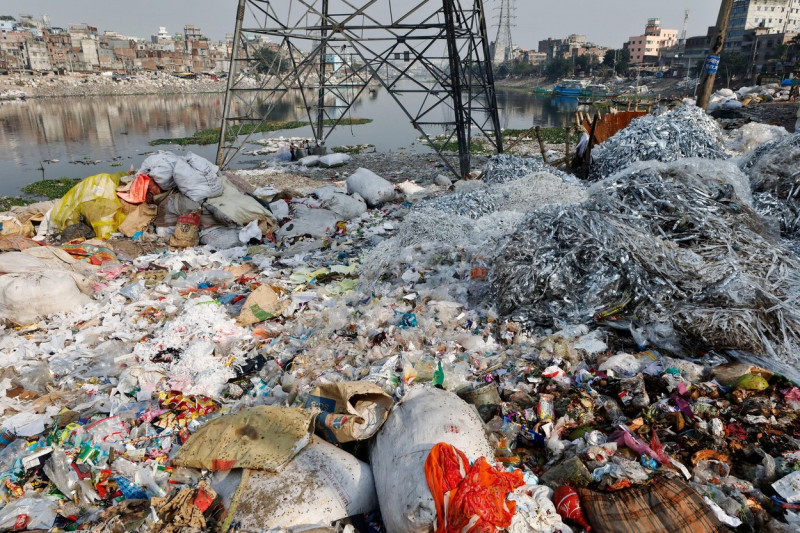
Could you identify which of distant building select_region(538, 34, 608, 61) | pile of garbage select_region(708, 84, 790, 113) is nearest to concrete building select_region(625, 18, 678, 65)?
distant building select_region(538, 34, 608, 61)

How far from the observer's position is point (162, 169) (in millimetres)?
5863

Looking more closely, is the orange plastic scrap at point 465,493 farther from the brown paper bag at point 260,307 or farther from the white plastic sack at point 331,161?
the white plastic sack at point 331,161

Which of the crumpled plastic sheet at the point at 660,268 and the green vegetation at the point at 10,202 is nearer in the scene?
the crumpled plastic sheet at the point at 660,268

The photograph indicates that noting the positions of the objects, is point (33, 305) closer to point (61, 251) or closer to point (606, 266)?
point (61, 251)

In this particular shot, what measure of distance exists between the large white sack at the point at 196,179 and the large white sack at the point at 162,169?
10cm

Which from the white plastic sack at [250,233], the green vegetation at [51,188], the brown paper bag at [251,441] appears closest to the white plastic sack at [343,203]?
the white plastic sack at [250,233]

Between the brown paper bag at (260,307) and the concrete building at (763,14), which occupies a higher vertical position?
the concrete building at (763,14)

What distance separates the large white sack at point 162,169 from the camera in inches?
231

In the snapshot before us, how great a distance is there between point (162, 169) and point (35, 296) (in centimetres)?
252

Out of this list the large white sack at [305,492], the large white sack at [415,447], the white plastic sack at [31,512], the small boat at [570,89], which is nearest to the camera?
the large white sack at [415,447]

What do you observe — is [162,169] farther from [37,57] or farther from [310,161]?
[37,57]

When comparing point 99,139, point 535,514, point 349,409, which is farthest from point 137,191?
point 99,139

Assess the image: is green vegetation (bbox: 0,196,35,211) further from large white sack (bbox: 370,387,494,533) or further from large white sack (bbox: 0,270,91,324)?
large white sack (bbox: 370,387,494,533)

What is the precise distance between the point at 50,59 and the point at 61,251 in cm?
8966
